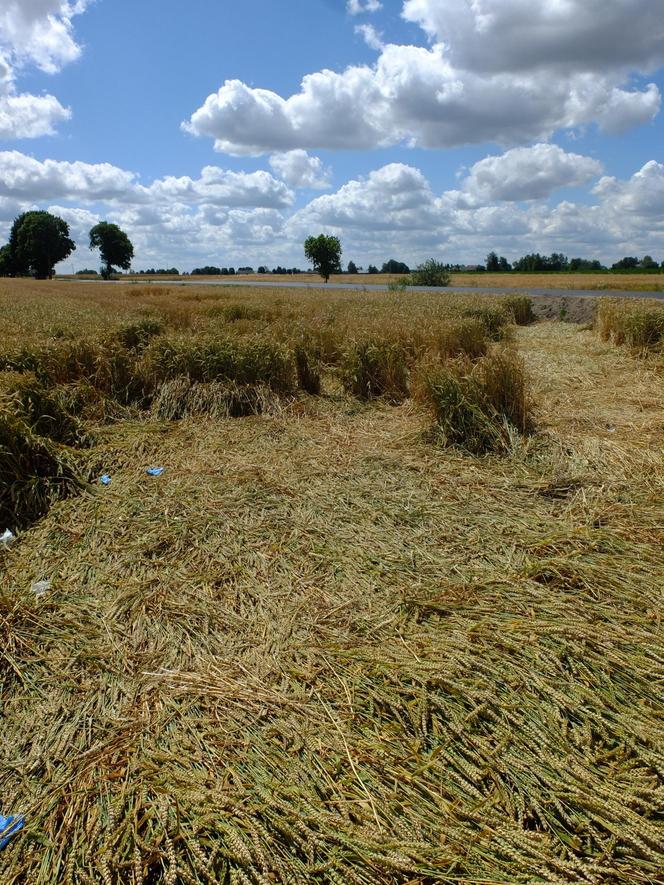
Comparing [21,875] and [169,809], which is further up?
[169,809]

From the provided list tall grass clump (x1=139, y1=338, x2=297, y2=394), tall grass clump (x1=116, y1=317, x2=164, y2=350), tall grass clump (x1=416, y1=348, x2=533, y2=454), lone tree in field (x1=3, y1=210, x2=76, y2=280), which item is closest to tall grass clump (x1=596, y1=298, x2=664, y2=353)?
tall grass clump (x1=416, y1=348, x2=533, y2=454)

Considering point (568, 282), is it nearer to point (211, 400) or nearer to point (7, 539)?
point (211, 400)

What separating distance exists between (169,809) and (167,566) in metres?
1.67

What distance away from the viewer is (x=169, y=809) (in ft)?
5.71

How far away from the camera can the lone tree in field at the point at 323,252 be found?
226 ft

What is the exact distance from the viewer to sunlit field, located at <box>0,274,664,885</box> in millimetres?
1674

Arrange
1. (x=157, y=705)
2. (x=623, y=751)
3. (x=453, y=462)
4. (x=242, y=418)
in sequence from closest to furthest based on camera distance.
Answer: (x=623, y=751)
(x=157, y=705)
(x=453, y=462)
(x=242, y=418)

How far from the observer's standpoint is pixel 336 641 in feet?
8.38

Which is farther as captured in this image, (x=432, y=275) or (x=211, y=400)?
(x=432, y=275)

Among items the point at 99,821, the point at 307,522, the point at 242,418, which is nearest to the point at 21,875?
the point at 99,821

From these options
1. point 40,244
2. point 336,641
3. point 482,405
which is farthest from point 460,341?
point 40,244

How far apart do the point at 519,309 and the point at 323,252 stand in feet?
188

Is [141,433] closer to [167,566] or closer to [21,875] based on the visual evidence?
[167,566]

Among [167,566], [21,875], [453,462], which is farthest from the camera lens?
[453,462]
